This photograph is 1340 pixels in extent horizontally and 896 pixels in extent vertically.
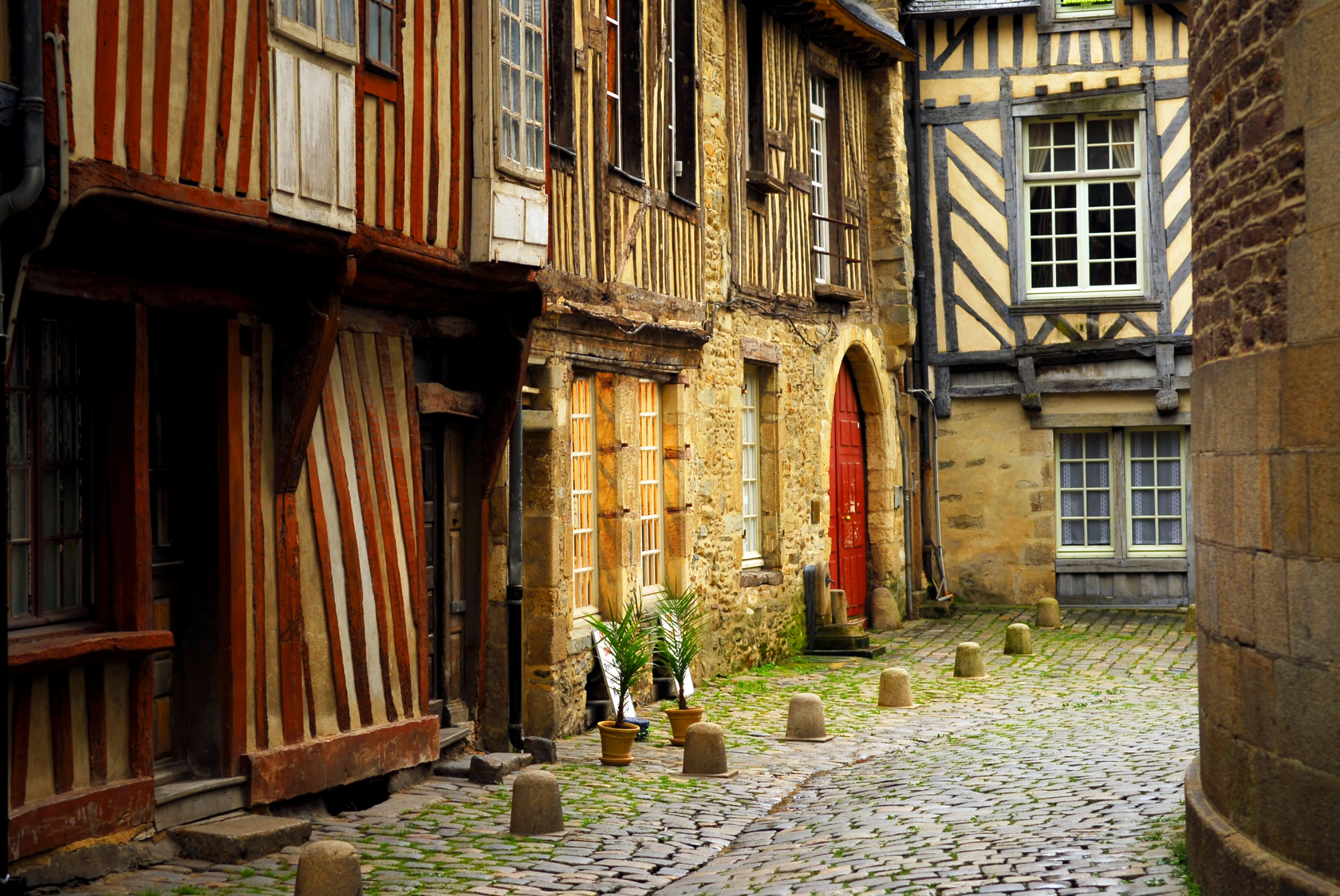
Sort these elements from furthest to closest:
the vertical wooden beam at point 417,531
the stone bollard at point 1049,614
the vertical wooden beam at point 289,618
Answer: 1. the stone bollard at point 1049,614
2. the vertical wooden beam at point 417,531
3. the vertical wooden beam at point 289,618

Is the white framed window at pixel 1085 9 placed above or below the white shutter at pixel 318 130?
above

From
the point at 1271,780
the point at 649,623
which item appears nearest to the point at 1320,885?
the point at 1271,780

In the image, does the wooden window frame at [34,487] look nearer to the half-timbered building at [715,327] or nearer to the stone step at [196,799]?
the stone step at [196,799]

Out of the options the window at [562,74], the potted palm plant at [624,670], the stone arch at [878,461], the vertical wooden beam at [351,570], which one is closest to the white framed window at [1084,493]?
the stone arch at [878,461]

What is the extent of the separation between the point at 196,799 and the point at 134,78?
277 cm

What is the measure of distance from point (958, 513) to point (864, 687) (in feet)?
19.4

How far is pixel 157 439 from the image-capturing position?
21.5 feet

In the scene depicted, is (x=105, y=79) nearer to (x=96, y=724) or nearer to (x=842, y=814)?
(x=96, y=724)

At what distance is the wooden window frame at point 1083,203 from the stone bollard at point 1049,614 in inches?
134

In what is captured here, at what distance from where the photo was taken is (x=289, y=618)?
6863mm

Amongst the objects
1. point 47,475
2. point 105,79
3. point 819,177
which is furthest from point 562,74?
point 819,177

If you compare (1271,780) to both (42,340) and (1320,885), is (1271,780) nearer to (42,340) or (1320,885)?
(1320,885)

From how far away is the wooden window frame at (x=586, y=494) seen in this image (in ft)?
32.4

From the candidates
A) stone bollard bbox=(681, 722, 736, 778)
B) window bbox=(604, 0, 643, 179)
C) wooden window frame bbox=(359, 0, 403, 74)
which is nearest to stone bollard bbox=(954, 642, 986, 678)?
stone bollard bbox=(681, 722, 736, 778)
